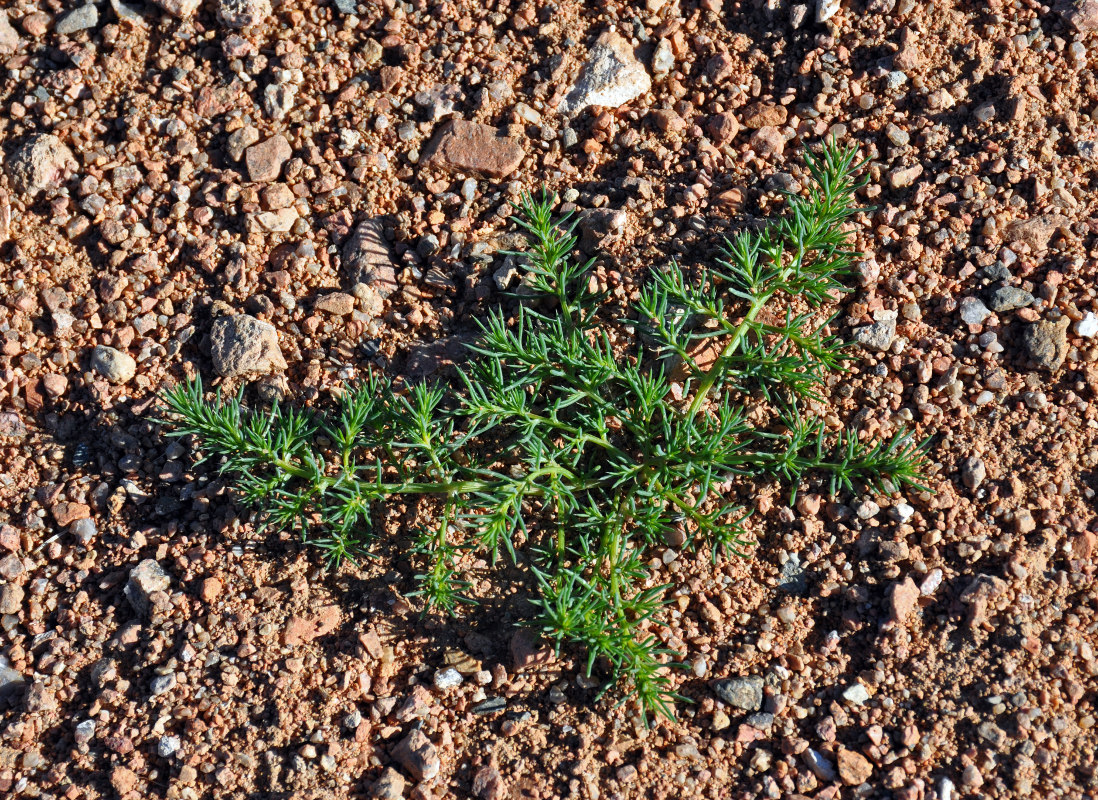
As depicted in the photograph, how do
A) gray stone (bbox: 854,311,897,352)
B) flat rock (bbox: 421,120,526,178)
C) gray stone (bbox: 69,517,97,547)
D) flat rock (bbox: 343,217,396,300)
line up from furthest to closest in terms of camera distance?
flat rock (bbox: 421,120,526,178) → flat rock (bbox: 343,217,396,300) → gray stone (bbox: 854,311,897,352) → gray stone (bbox: 69,517,97,547)

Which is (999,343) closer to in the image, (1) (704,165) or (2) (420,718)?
(1) (704,165)

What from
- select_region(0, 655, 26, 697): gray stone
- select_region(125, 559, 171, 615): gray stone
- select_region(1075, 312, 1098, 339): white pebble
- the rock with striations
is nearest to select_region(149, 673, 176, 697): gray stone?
select_region(125, 559, 171, 615): gray stone

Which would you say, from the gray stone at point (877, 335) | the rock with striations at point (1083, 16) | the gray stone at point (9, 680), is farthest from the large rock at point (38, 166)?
the rock with striations at point (1083, 16)

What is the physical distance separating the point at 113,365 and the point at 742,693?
2.44 metres

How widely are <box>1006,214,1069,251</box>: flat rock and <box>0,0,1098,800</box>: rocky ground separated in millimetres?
19

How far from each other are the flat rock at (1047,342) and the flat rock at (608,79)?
66.8 inches

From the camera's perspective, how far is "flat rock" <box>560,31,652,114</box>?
13.0 feet

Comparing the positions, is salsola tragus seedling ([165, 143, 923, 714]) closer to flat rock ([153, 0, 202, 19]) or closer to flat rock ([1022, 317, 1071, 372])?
flat rock ([1022, 317, 1071, 372])

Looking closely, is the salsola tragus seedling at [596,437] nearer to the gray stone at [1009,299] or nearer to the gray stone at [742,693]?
the gray stone at [742,693]

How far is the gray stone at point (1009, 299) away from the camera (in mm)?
3543

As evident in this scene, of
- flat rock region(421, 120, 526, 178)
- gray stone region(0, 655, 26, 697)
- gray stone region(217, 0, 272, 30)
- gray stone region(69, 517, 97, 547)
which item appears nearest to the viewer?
gray stone region(0, 655, 26, 697)

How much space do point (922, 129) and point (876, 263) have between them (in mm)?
597

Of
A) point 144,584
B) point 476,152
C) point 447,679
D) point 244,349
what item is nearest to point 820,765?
point 447,679

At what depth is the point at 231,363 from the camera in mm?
3588
